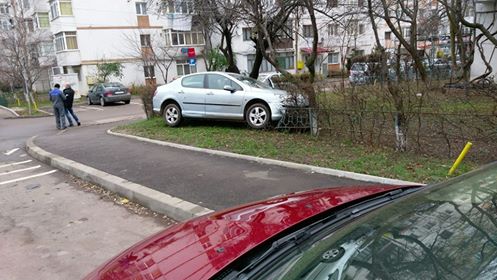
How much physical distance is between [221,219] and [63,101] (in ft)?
46.4

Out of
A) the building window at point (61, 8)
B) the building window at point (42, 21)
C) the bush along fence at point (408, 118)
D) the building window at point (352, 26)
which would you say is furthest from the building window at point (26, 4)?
the bush along fence at point (408, 118)

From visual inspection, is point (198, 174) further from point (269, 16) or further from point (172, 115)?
point (269, 16)

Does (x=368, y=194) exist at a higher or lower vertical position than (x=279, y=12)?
lower

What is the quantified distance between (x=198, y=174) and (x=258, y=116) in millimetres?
3737

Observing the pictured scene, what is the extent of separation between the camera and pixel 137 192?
558 cm

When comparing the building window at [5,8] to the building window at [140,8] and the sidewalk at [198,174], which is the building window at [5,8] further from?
the sidewalk at [198,174]

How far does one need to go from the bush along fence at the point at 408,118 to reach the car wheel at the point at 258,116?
0.98 metres

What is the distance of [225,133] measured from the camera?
9.84 m

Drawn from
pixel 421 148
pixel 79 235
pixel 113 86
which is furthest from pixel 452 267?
pixel 113 86

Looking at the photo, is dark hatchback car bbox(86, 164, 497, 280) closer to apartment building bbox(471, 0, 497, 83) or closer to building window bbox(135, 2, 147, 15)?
apartment building bbox(471, 0, 497, 83)

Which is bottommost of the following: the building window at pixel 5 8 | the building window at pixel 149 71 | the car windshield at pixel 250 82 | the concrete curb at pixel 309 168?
the concrete curb at pixel 309 168

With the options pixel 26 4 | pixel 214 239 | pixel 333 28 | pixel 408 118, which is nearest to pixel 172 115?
pixel 408 118

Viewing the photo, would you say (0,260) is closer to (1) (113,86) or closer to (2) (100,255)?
(2) (100,255)

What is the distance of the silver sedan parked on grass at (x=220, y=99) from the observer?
9.70m
